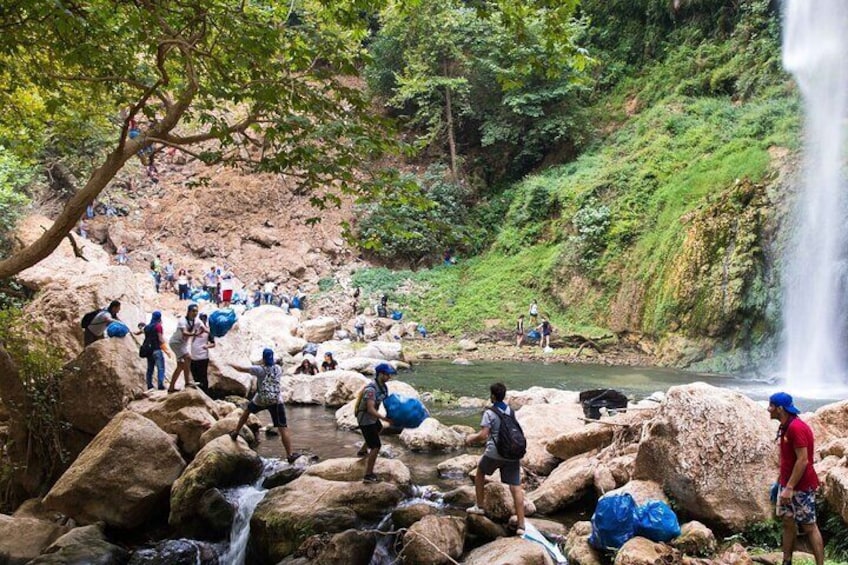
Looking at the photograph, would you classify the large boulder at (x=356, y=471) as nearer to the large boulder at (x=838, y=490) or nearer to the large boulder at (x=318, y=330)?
the large boulder at (x=838, y=490)

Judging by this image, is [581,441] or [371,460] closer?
[371,460]

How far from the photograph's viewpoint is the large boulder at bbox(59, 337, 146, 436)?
938cm

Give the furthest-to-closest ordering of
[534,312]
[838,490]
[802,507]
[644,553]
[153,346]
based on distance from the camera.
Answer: [534,312] → [153,346] → [838,490] → [644,553] → [802,507]

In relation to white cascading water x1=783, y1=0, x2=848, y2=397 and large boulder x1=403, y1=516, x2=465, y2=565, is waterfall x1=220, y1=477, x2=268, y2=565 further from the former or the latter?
white cascading water x1=783, y1=0, x2=848, y2=397

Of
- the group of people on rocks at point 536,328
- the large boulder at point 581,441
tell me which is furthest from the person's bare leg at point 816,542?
the group of people on rocks at point 536,328

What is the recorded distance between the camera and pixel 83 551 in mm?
6699

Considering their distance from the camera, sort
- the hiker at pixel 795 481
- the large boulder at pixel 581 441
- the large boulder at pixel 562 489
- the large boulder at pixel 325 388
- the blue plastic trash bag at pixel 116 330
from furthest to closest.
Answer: the large boulder at pixel 325 388
the blue plastic trash bag at pixel 116 330
the large boulder at pixel 581 441
the large boulder at pixel 562 489
the hiker at pixel 795 481

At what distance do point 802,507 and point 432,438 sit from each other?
6.24m

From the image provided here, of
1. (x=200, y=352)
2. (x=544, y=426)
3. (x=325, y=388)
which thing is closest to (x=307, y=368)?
(x=325, y=388)

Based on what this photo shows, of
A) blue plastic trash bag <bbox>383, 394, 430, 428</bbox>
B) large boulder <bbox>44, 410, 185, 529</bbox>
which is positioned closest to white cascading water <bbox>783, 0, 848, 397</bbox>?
blue plastic trash bag <bbox>383, 394, 430, 428</bbox>

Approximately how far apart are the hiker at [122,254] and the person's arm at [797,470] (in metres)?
28.3

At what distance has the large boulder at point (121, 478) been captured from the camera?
756 centimetres

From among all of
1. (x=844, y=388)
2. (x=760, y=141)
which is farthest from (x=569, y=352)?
(x=760, y=141)

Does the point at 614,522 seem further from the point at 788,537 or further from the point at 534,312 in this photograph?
the point at 534,312
